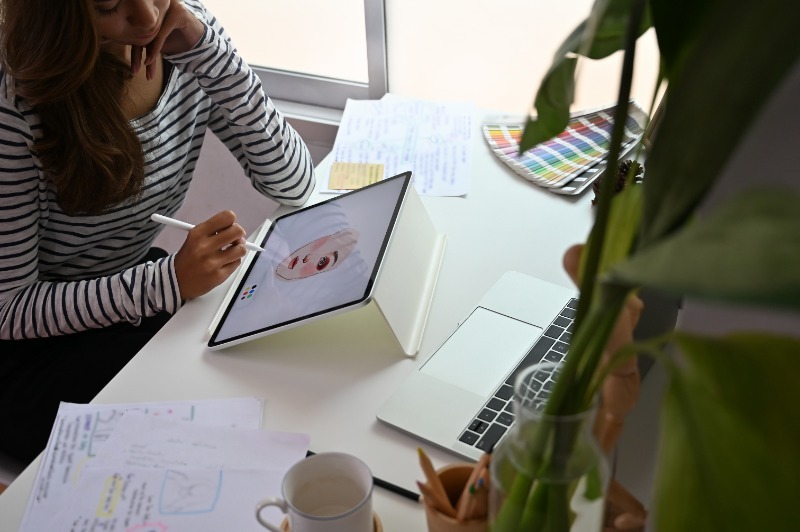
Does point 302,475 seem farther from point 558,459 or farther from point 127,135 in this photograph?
point 127,135

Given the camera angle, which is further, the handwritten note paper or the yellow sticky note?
the yellow sticky note

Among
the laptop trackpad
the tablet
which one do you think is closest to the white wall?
the tablet

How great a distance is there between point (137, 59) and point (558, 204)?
65cm

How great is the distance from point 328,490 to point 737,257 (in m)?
0.51

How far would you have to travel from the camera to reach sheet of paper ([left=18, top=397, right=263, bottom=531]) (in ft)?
2.46

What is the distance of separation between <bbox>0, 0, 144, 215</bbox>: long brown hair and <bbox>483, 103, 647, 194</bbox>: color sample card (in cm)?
59

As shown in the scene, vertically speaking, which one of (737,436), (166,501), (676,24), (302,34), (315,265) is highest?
(676,24)

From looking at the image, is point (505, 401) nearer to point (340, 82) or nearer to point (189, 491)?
point (189, 491)

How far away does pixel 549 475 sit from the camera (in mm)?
434

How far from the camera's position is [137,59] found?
3.57 ft

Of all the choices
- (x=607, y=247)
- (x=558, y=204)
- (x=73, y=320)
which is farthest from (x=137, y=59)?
(x=607, y=247)

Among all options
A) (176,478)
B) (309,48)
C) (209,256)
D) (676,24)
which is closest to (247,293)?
(209,256)

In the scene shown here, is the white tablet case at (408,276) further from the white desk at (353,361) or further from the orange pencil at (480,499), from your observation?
the orange pencil at (480,499)

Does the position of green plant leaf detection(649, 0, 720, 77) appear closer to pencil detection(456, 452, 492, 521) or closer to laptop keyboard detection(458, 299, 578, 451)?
pencil detection(456, 452, 492, 521)
